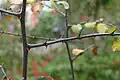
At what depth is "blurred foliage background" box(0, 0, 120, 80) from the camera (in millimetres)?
2291

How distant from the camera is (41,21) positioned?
10.4ft

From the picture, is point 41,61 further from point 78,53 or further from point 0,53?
point 78,53

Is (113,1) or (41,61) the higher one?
(113,1)

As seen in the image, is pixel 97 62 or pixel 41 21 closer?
pixel 97 62

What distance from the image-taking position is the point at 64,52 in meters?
3.28

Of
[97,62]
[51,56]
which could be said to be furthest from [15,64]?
[97,62]

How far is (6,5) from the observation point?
103 cm

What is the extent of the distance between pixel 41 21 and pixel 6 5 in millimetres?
2149

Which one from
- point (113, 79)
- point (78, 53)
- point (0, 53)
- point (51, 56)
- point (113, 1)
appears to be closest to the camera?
point (78, 53)

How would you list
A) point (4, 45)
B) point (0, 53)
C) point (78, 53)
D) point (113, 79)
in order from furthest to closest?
1. point (4, 45)
2. point (0, 53)
3. point (113, 79)
4. point (78, 53)

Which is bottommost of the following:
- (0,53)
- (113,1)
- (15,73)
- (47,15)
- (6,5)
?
(15,73)

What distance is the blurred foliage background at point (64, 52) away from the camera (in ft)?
7.52

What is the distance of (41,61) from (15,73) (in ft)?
1.00

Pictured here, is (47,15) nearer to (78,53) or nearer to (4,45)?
(4,45)
